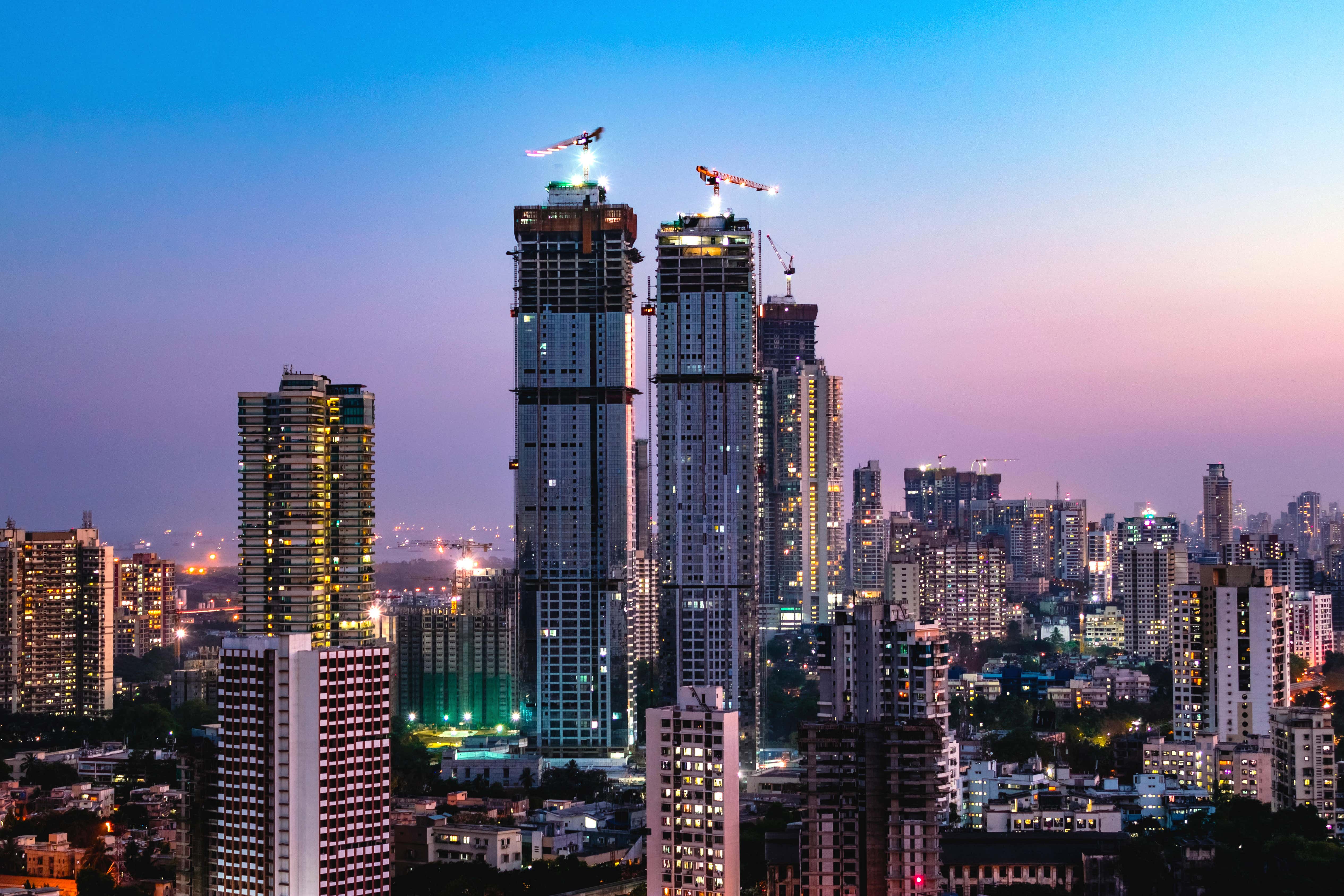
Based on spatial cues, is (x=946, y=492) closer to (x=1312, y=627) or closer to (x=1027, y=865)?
(x=1312, y=627)

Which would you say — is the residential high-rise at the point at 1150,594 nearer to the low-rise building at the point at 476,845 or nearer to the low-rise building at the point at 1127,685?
the low-rise building at the point at 1127,685

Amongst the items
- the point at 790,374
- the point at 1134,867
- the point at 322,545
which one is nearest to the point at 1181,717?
the point at 1134,867

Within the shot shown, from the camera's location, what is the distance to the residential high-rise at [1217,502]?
110062mm

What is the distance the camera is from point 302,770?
2870 cm

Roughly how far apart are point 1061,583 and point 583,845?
75269 millimetres

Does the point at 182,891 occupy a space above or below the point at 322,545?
below

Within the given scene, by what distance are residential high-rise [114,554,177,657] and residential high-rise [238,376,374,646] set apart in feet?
102

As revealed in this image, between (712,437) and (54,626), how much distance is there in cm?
2620

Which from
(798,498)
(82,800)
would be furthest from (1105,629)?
(82,800)

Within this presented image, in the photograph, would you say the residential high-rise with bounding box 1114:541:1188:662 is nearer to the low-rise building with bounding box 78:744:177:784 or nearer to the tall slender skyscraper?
the low-rise building with bounding box 78:744:177:784

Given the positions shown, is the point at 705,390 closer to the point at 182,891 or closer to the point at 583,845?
the point at 583,845

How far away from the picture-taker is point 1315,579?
81812mm

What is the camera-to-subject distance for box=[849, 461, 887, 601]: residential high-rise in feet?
322

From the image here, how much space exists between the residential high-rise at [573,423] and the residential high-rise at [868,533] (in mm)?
39016
